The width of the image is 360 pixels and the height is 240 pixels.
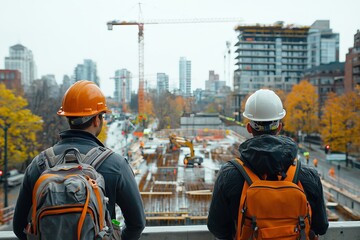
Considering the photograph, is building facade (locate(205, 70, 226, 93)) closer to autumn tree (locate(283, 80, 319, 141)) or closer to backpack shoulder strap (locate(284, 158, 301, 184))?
autumn tree (locate(283, 80, 319, 141))

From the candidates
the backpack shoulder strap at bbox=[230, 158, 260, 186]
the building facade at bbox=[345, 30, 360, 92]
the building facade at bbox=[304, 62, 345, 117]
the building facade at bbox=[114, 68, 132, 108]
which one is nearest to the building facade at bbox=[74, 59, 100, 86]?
the building facade at bbox=[114, 68, 132, 108]

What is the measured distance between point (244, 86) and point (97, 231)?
55707 mm

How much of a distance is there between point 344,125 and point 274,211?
24.4 metres

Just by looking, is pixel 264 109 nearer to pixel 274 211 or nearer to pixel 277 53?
pixel 274 211

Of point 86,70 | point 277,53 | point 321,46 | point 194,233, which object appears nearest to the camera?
point 194,233

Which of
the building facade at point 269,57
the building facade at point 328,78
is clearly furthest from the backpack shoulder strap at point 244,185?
the building facade at point 269,57

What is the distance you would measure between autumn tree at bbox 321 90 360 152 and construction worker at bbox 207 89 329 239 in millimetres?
22475

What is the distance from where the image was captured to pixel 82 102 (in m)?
1.90

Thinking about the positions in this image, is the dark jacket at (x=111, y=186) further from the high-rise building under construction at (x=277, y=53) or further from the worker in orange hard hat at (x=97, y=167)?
the high-rise building under construction at (x=277, y=53)

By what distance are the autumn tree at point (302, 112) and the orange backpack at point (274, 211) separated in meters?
29.6

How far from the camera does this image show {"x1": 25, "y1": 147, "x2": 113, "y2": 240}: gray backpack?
1.47 m

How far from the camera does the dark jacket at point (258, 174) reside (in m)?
1.69

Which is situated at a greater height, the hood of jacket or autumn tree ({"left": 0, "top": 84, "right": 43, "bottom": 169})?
the hood of jacket

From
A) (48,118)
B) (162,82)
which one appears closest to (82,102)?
(162,82)
